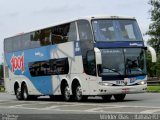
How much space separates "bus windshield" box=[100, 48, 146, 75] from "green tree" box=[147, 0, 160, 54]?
214ft

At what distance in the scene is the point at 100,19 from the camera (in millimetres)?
25047

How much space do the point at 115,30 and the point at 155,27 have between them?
6738 centimetres

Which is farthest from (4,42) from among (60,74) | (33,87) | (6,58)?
(60,74)

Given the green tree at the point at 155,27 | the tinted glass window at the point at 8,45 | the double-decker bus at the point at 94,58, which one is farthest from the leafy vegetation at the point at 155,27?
the double-decker bus at the point at 94,58

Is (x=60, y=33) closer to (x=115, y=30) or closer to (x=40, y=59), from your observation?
(x=40, y=59)

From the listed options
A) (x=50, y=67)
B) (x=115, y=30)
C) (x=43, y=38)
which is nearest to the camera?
(x=115, y=30)

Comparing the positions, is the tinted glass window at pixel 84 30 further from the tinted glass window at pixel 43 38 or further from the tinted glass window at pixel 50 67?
the tinted glass window at pixel 50 67

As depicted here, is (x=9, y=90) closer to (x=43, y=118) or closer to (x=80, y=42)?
(x=80, y=42)

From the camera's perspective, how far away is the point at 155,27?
3593 inches

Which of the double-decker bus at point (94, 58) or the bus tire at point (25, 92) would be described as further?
the bus tire at point (25, 92)

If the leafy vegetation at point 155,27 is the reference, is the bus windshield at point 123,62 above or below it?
below

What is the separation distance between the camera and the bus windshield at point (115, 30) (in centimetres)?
2459

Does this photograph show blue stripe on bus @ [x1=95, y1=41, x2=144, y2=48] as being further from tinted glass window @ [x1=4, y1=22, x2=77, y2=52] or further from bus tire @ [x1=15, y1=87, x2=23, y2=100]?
bus tire @ [x1=15, y1=87, x2=23, y2=100]

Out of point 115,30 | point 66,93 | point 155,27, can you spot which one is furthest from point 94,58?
point 155,27
